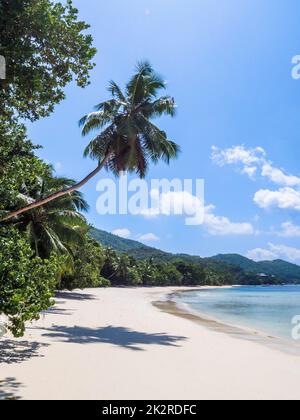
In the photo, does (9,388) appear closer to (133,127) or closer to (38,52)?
(38,52)

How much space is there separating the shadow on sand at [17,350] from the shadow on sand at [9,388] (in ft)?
4.39

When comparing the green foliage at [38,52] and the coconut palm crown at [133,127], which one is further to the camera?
the coconut palm crown at [133,127]

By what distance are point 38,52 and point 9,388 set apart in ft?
21.7

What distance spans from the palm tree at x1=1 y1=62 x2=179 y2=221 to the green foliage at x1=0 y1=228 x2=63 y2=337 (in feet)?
24.7

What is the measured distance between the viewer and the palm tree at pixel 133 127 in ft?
52.5

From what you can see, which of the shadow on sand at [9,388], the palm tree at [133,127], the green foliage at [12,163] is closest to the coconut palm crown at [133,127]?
the palm tree at [133,127]

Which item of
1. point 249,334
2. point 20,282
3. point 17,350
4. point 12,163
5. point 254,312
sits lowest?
point 254,312

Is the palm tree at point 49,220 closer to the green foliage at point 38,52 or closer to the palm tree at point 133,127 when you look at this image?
the palm tree at point 133,127

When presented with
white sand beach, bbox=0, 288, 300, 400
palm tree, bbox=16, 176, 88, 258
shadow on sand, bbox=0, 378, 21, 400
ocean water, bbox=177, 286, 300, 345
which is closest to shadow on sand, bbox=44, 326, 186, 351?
white sand beach, bbox=0, 288, 300, 400

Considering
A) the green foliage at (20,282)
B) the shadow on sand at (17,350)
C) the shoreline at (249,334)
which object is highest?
the green foliage at (20,282)

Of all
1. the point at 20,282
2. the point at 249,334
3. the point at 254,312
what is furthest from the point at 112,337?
the point at 254,312

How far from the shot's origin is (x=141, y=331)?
1485 centimetres

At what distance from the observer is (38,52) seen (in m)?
8.85
